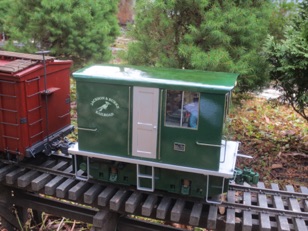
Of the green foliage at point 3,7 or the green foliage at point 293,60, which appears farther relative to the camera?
the green foliage at point 3,7

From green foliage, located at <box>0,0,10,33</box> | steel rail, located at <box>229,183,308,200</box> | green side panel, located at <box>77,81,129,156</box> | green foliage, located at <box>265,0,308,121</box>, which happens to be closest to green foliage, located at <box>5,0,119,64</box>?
green foliage, located at <box>0,0,10,33</box>

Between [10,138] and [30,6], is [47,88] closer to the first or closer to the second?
[10,138]

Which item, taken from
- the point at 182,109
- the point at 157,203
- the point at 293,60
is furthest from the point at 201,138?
the point at 293,60

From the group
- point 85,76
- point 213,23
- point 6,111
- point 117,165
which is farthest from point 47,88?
point 213,23

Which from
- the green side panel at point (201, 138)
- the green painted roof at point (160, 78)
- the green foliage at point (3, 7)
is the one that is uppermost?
the green foliage at point (3, 7)

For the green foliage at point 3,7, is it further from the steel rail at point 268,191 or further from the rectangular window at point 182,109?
the steel rail at point 268,191

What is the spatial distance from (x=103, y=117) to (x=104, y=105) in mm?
195

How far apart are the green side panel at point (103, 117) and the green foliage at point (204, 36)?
2996 mm

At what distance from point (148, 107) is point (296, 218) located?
2.86m

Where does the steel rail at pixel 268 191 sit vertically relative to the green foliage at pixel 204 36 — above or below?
below

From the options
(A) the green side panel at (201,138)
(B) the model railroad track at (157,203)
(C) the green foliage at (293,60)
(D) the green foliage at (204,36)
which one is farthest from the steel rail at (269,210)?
(C) the green foliage at (293,60)

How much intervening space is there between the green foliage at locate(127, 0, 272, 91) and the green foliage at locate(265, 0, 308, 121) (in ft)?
1.56

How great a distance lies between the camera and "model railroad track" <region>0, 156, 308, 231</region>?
543 centimetres

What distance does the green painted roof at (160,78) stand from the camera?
509 centimetres
